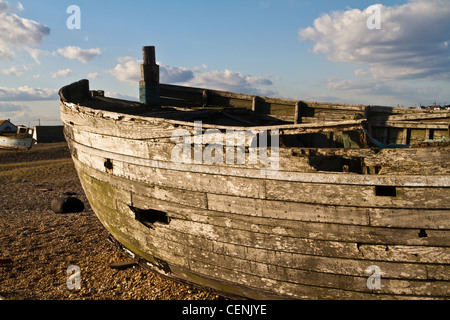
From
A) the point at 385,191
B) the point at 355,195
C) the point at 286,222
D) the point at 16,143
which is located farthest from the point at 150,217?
the point at 16,143

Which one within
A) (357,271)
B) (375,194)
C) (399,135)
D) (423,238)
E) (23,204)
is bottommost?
(23,204)

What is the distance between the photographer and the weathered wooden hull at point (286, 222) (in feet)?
10.8

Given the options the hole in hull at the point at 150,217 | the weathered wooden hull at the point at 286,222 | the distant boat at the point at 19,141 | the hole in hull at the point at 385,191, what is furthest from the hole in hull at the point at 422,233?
the distant boat at the point at 19,141

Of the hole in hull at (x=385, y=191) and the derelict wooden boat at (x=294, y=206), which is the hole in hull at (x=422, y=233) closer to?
the derelict wooden boat at (x=294, y=206)

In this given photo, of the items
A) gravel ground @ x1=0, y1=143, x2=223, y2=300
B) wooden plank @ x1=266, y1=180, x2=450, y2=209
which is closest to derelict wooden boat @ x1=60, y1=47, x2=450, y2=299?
wooden plank @ x1=266, y1=180, x2=450, y2=209

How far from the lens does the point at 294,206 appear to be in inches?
145

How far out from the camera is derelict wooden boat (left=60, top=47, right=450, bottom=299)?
3295mm

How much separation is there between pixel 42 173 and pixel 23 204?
756 centimetres

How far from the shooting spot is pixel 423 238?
327 centimetres

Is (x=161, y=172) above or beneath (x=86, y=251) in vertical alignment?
above

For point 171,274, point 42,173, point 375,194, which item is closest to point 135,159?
point 171,274

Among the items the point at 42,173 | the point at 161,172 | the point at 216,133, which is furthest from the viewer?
the point at 42,173

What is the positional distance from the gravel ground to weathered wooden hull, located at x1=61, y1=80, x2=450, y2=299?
56 cm
